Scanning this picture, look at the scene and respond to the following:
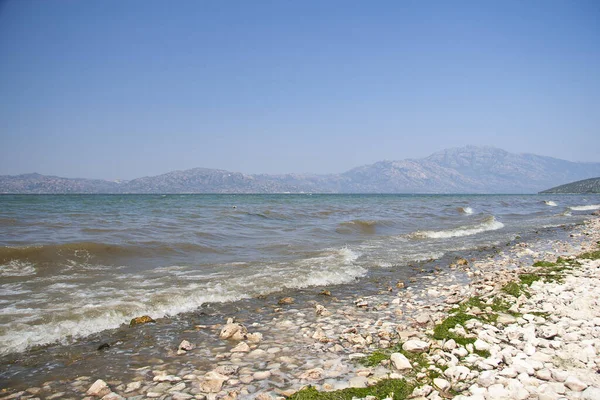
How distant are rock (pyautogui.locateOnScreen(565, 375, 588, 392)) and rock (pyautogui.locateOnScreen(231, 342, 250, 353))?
4277 mm

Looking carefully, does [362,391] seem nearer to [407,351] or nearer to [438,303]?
[407,351]

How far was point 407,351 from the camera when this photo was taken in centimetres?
526

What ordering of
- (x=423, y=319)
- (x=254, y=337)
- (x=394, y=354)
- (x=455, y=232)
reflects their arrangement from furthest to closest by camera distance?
1. (x=455, y=232)
2. (x=423, y=319)
3. (x=254, y=337)
4. (x=394, y=354)

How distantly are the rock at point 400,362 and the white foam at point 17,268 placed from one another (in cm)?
1150

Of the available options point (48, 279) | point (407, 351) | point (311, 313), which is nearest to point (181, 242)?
point (48, 279)

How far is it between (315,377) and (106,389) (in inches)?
105

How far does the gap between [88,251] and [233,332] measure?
10470mm

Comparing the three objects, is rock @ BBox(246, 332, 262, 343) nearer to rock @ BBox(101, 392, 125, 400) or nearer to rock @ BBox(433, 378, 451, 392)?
rock @ BBox(101, 392, 125, 400)

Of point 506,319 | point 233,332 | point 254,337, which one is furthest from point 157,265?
point 506,319

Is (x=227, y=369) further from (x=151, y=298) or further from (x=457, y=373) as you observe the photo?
(x=151, y=298)

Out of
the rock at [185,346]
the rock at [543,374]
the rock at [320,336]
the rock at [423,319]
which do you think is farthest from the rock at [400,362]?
the rock at [185,346]

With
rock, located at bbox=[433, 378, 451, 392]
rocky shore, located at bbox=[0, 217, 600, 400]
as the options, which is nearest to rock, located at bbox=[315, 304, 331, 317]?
rocky shore, located at bbox=[0, 217, 600, 400]

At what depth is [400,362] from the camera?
189 inches

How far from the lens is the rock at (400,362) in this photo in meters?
4.74
